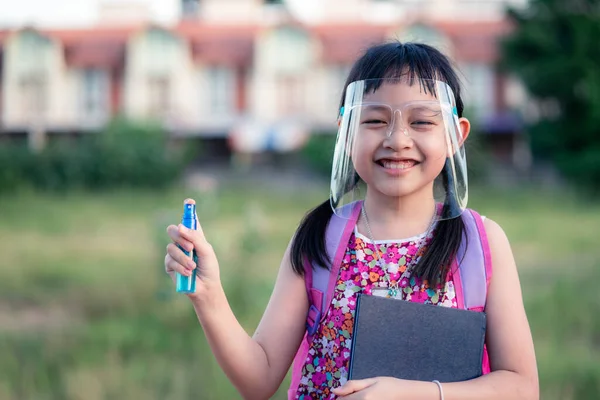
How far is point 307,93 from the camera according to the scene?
19.9 m

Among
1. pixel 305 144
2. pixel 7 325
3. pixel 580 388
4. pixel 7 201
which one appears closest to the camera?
pixel 580 388

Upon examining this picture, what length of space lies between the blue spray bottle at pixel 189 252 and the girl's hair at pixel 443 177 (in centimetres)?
22

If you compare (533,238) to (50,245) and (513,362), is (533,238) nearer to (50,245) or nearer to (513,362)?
(50,245)

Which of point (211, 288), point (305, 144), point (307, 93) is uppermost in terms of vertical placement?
point (307, 93)

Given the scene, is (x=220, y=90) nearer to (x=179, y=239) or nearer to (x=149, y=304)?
(x=149, y=304)

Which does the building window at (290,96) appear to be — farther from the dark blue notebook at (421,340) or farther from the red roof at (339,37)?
the dark blue notebook at (421,340)

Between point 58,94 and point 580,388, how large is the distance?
60.1ft

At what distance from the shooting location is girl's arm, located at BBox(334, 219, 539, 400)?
50.1 inches

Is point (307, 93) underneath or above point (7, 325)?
above

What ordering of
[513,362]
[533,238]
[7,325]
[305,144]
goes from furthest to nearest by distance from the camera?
[305,144]
[533,238]
[7,325]
[513,362]

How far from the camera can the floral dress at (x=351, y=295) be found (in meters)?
1.40

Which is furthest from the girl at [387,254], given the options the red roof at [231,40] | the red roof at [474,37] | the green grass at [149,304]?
the red roof at [474,37]

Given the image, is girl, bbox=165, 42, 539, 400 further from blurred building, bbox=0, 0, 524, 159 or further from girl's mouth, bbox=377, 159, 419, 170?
blurred building, bbox=0, 0, 524, 159

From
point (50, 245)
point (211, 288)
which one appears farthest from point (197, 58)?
point (211, 288)
